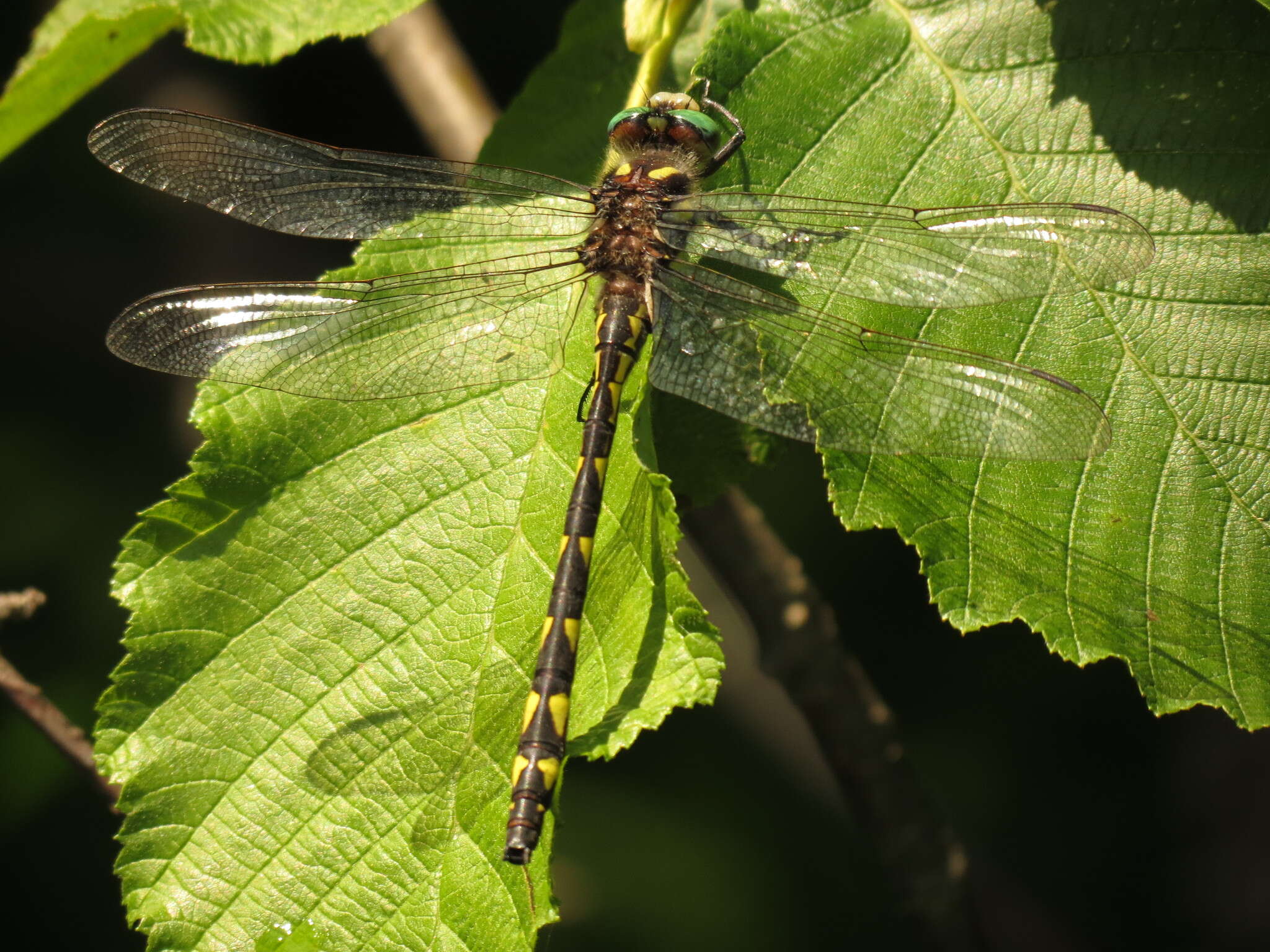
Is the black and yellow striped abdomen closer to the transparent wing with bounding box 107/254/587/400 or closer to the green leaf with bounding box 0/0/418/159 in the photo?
the transparent wing with bounding box 107/254/587/400

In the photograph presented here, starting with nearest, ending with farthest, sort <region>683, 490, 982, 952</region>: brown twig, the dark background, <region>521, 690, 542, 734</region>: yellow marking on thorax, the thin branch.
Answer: <region>521, 690, 542, 734</region>: yellow marking on thorax → <region>683, 490, 982, 952</region>: brown twig → the thin branch → the dark background

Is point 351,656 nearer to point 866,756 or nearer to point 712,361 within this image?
point 712,361

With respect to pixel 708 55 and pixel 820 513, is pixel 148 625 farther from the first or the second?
pixel 820 513

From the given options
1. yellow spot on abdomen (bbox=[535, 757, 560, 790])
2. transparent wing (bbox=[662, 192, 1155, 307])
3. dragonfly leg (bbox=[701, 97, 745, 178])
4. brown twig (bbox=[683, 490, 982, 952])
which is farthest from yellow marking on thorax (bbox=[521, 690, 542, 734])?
dragonfly leg (bbox=[701, 97, 745, 178])

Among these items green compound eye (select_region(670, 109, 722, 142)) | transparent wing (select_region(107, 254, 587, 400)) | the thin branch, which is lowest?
transparent wing (select_region(107, 254, 587, 400))

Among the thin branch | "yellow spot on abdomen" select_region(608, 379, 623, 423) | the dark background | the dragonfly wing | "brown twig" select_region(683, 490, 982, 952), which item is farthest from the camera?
the dark background

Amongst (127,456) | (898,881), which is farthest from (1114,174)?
(127,456)

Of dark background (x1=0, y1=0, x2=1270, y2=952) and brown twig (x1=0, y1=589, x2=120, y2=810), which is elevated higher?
dark background (x1=0, y1=0, x2=1270, y2=952)

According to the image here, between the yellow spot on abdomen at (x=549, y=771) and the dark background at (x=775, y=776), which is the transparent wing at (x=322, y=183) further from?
the dark background at (x=775, y=776)
